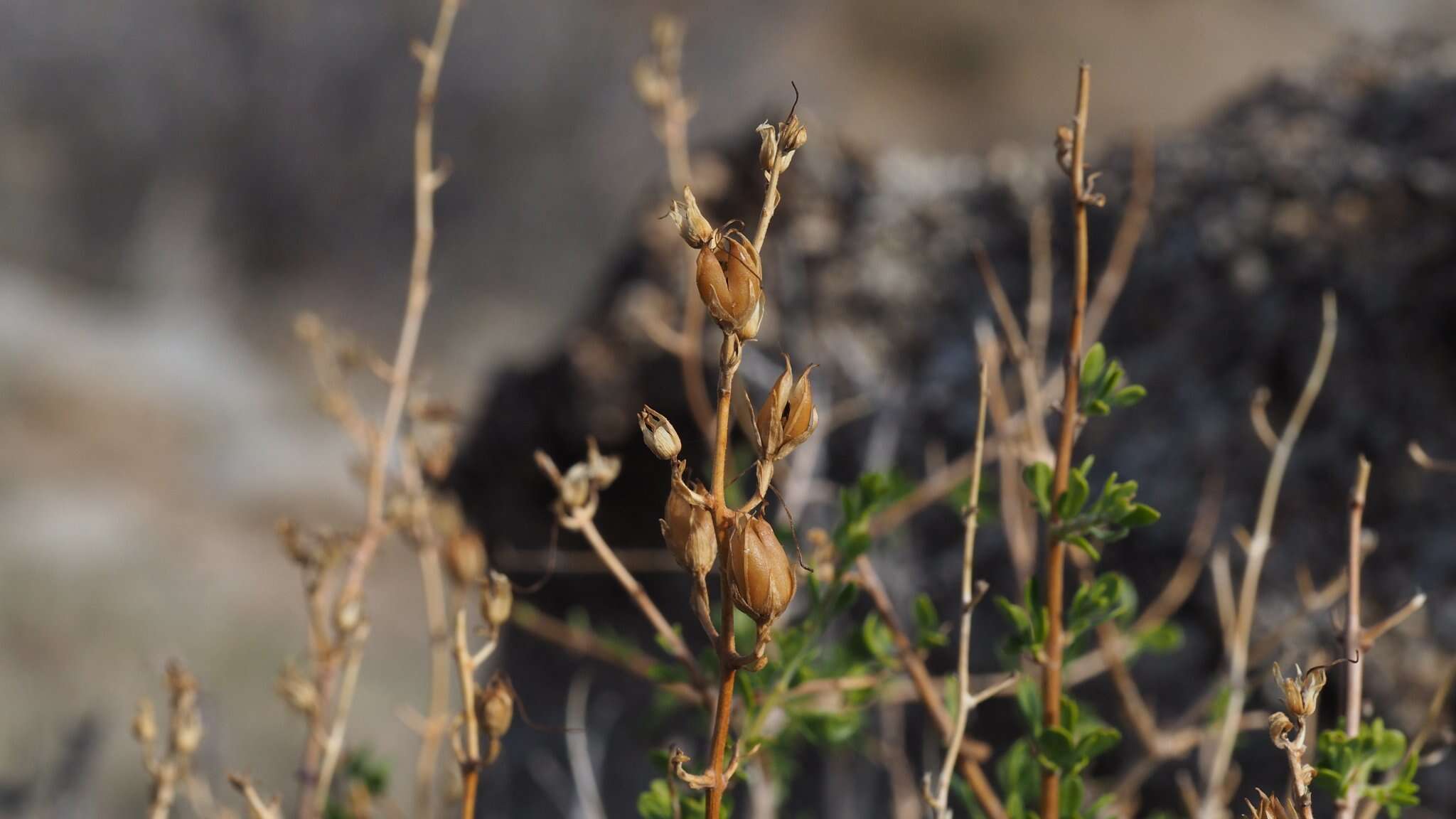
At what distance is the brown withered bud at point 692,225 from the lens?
319 mm

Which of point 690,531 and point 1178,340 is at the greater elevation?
point 1178,340

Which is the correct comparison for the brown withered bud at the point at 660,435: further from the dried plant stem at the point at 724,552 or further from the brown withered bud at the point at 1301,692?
the brown withered bud at the point at 1301,692

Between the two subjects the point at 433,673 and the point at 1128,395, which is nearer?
the point at 1128,395

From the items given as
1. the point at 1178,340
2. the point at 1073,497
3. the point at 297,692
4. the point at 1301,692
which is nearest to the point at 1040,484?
the point at 1073,497

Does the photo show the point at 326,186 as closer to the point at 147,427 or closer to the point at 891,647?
the point at 147,427

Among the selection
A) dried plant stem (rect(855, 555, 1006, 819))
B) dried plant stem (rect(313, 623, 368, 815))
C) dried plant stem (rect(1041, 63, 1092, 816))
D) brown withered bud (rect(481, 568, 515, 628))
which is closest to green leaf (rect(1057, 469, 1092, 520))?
dried plant stem (rect(1041, 63, 1092, 816))

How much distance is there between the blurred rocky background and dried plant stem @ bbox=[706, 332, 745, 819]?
0.51 meters

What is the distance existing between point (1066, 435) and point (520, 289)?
15.1 ft

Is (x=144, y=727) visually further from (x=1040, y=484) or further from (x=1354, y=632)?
(x=1354, y=632)

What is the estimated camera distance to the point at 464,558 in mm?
605

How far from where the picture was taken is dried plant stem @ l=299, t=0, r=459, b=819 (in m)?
0.60

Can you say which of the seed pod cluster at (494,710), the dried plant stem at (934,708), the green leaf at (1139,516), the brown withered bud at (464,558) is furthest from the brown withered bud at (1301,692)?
the brown withered bud at (464,558)

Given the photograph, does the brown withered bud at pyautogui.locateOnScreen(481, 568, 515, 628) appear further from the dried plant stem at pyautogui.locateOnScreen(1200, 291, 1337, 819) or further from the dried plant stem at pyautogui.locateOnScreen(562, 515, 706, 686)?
the dried plant stem at pyautogui.locateOnScreen(1200, 291, 1337, 819)

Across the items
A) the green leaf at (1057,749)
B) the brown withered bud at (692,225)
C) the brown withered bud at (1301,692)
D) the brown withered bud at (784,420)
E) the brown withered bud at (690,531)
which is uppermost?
the brown withered bud at (692,225)
